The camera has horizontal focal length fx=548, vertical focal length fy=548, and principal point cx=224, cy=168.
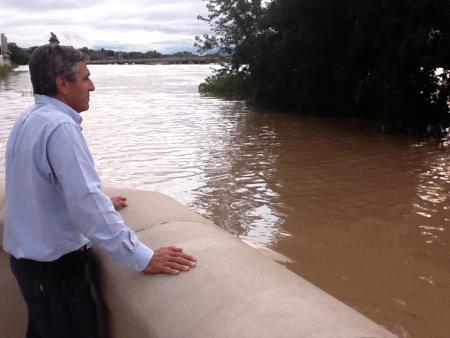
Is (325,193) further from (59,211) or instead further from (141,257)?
(59,211)

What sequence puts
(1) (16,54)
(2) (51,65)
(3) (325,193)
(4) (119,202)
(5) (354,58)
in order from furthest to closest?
(1) (16,54), (5) (354,58), (3) (325,193), (4) (119,202), (2) (51,65)

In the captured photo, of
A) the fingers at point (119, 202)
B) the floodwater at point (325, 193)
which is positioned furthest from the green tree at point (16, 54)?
the fingers at point (119, 202)

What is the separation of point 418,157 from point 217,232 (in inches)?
379

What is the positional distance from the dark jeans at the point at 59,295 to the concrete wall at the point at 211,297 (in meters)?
0.13

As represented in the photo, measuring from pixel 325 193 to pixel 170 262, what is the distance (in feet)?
20.9

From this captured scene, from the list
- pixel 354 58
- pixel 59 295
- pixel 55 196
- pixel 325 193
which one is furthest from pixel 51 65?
pixel 354 58

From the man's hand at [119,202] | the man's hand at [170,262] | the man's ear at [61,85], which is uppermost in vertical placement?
the man's ear at [61,85]

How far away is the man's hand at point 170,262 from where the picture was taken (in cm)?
224

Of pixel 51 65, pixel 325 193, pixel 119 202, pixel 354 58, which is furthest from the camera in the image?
pixel 354 58

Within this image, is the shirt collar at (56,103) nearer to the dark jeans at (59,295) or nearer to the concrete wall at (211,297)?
the dark jeans at (59,295)

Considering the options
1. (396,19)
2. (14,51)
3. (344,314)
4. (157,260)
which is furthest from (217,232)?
(14,51)

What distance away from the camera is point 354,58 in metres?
16.3

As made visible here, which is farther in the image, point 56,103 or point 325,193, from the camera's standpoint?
point 325,193

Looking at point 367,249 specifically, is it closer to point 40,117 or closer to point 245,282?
point 245,282
